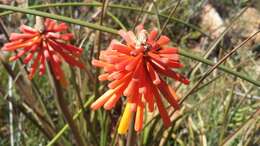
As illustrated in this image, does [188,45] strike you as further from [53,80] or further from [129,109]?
[129,109]

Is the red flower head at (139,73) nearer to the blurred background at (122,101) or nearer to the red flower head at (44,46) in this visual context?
the blurred background at (122,101)

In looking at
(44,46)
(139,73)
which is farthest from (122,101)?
(139,73)

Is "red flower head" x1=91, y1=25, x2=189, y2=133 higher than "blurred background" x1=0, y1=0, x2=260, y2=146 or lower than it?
higher

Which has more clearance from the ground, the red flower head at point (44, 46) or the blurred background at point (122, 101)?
the red flower head at point (44, 46)

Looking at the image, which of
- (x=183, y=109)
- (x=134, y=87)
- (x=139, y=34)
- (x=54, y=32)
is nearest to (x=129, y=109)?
(x=134, y=87)

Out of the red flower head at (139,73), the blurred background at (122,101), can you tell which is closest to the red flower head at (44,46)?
the blurred background at (122,101)

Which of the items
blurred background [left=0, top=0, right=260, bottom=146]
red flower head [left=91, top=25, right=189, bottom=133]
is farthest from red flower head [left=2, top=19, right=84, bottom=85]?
red flower head [left=91, top=25, right=189, bottom=133]

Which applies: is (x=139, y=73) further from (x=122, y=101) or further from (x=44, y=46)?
(x=122, y=101)

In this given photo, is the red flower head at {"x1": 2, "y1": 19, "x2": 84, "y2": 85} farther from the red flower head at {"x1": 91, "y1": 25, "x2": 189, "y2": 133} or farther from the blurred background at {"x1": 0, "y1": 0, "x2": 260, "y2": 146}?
the red flower head at {"x1": 91, "y1": 25, "x2": 189, "y2": 133}
